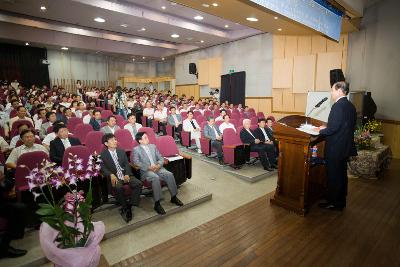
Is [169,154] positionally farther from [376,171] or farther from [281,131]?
[376,171]

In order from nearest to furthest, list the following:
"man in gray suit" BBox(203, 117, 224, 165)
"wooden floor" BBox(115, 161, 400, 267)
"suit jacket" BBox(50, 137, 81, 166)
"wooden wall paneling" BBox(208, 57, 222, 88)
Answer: "wooden floor" BBox(115, 161, 400, 267)
"suit jacket" BBox(50, 137, 81, 166)
"man in gray suit" BBox(203, 117, 224, 165)
"wooden wall paneling" BBox(208, 57, 222, 88)

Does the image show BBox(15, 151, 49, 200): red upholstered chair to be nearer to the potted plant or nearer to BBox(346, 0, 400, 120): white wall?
the potted plant

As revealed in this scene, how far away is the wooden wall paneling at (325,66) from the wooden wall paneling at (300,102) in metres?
0.62

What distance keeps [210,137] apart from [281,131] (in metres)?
2.76

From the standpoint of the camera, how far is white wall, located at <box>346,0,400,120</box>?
6438 millimetres

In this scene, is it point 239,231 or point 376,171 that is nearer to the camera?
point 239,231

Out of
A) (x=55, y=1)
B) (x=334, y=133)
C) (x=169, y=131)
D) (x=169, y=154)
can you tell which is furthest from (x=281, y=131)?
(x=55, y=1)

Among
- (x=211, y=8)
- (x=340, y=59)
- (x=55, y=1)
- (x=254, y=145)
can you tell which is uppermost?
(x=55, y=1)

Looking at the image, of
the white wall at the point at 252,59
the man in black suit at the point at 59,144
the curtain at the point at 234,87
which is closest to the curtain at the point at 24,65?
the white wall at the point at 252,59

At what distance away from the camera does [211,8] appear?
5785 mm

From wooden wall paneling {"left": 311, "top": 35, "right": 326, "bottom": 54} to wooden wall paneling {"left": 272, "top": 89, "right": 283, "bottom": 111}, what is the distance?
1.91 meters

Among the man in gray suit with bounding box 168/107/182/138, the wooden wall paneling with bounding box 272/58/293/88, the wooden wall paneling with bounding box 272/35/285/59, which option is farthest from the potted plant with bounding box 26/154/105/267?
the wooden wall paneling with bounding box 272/35/285/59

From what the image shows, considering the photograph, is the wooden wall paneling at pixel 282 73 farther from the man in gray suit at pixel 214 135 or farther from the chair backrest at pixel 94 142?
the chair backrest at pixel 94 142

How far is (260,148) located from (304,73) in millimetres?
5365
